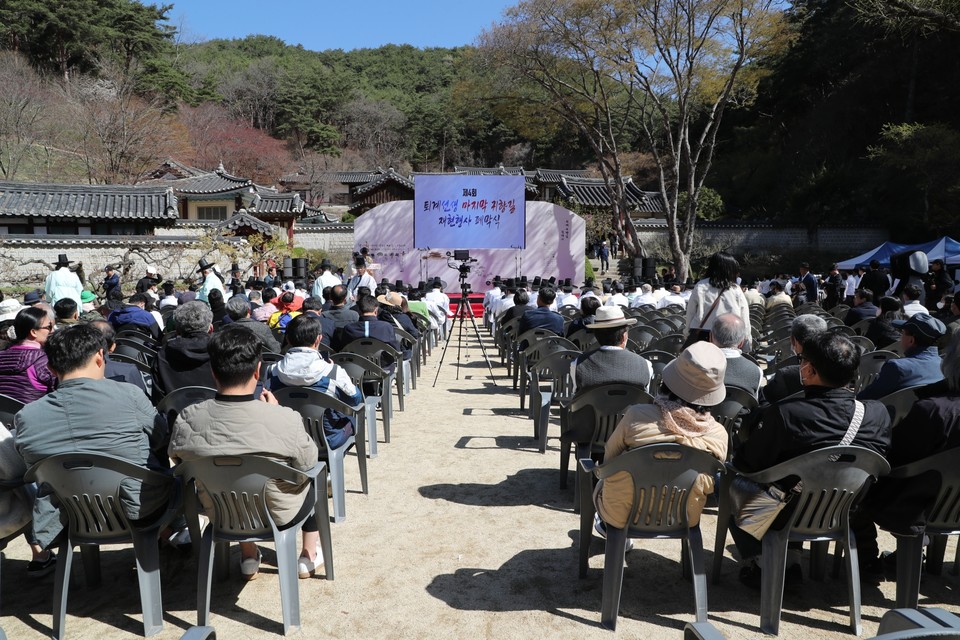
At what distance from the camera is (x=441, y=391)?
7285 mm

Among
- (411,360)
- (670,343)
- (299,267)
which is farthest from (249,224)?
(670,343)

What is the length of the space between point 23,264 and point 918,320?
17.5 meters

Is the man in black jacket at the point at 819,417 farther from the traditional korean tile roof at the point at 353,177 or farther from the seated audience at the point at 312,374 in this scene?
the traditional korean tile roof at the point at 353,177

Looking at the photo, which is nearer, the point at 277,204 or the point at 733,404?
the point at 733,404

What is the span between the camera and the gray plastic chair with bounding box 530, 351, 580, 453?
4.70 meters

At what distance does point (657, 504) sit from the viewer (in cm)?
250

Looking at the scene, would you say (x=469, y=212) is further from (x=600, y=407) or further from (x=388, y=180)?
(x=388, y=180)

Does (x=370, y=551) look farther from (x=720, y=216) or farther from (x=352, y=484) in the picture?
(x=720, y=216)

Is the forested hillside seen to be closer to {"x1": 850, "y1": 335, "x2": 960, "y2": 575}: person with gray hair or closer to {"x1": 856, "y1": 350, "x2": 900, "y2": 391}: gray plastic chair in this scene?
{"x1": 856, "y1": 350, "x2": 900, "y2": 391}: gray plastic chair

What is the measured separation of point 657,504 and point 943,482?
1.05 meters

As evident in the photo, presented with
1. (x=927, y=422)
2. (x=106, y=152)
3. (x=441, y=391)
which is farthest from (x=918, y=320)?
(x=106, y=152)

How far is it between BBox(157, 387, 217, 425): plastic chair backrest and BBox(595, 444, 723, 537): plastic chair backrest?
2043 mm

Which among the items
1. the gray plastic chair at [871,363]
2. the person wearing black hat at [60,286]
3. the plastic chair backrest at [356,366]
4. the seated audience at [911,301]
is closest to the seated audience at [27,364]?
the plastic chair backrest at [356,366]

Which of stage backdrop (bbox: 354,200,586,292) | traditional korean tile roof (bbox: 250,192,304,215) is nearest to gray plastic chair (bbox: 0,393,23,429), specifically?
stage backdrop (bbox: 354,200,586,292)
